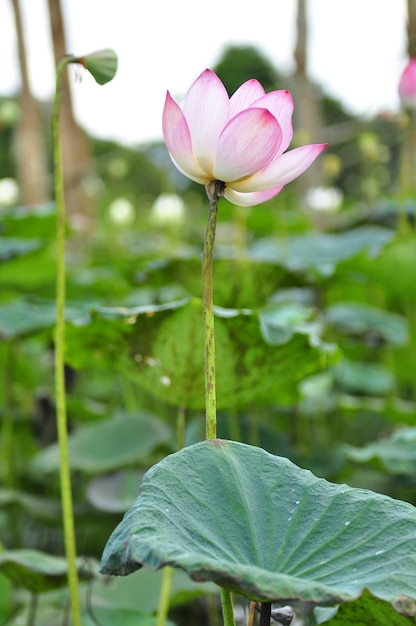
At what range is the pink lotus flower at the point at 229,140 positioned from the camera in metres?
0.49

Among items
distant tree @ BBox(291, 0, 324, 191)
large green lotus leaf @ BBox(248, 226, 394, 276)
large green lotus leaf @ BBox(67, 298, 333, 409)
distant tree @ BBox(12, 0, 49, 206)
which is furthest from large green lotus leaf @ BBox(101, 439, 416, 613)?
distant tree @ BBox(12, 0, 49, 206)

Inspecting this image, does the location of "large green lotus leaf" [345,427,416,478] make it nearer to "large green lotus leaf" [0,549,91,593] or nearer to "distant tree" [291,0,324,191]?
"large green lotus leaf" [0,549,91,593]

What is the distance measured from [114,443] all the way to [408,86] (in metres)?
0.95

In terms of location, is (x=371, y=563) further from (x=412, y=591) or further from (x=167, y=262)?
(x=167, y=262)

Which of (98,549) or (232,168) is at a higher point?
(232,168)

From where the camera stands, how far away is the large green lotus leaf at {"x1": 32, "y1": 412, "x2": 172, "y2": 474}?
1.32 meters

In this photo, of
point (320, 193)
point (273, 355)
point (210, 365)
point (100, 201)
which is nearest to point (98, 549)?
point (273, 355)

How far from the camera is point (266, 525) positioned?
50cm

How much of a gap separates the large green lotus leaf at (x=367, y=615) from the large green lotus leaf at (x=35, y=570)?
13.8 inches

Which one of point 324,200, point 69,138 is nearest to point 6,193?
point 69,138

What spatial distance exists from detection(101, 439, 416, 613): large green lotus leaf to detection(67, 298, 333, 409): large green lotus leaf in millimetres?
336

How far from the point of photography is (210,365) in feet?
1.70

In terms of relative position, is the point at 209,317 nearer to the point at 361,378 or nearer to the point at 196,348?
the point at 196,348

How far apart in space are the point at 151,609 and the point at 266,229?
2053 millimetres
